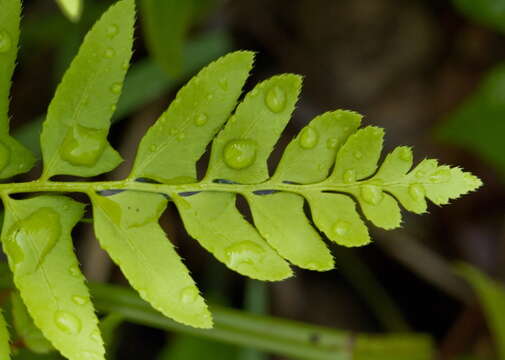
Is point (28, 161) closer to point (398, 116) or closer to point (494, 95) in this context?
point (494, 95)

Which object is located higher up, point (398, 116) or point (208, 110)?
point (208, 110)

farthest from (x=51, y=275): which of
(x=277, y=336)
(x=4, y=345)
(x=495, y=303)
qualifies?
(x=495, y=303)

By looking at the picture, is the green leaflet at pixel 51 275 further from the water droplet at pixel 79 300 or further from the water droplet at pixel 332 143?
the water droplet at pixel 332 143

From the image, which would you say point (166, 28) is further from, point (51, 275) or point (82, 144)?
point (51, 275)

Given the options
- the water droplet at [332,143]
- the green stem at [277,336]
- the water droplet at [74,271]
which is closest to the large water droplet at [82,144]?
the water droplet at [74,271]

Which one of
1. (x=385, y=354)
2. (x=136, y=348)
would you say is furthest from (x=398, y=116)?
(x=136, y=348)

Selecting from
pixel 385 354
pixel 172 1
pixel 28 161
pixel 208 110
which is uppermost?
pixel 172 1

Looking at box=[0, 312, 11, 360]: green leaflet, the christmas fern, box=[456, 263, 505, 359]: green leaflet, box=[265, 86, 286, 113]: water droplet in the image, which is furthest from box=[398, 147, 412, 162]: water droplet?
box=[456, 263, 505, 359]: green leaflet

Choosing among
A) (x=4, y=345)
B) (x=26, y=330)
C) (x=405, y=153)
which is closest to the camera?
(x=4, y=345)
